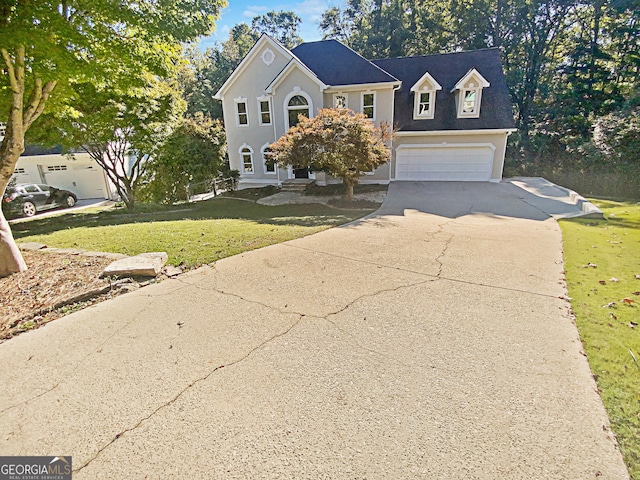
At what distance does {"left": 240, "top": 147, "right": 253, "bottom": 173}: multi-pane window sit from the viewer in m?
20.3

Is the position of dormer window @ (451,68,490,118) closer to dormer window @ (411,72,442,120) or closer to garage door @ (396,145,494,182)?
dormer window @ (411,72,442,120)

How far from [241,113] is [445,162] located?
12880mm

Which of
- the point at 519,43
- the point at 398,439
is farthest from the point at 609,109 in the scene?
the point at 398,439

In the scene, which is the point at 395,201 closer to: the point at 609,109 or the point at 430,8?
the point at 609,109

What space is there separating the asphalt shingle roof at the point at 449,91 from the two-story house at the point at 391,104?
55 millimetres

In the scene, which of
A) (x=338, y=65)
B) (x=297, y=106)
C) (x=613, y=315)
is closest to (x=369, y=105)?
(x=338, y=65)

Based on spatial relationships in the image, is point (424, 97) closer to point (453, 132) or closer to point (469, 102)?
point (469, 102)

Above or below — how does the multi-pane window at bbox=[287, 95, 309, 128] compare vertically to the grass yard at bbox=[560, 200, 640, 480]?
above

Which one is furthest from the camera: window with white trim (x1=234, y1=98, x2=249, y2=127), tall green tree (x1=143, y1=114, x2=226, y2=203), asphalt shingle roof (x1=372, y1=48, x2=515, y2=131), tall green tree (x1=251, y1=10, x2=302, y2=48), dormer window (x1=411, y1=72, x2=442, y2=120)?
tall green tree (x1=251, y1=10, x2=302, y2=48)

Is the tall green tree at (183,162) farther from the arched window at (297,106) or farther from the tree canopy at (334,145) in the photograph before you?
the tree canopy at (334,145)

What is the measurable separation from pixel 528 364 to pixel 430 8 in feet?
118

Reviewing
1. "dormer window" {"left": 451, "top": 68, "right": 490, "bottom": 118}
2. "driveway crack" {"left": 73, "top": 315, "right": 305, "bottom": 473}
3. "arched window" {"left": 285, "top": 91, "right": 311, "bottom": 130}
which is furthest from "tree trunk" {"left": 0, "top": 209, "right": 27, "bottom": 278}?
"dormer window" {"left": 451, "top": 68, "right": 490, "bottom": 118}

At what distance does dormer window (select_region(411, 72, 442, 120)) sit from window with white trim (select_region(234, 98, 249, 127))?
10.2 m

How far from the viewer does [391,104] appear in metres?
17.5
